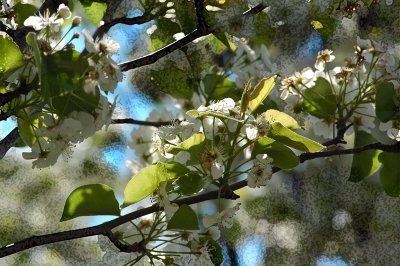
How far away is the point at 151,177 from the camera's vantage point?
2.71 feet

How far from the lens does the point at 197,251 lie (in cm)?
89

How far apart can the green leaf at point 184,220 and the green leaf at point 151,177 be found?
39mm

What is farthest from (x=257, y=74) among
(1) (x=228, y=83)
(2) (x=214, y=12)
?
(2) (x=214, y=12)

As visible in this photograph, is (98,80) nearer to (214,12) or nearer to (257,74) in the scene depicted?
(214,12)

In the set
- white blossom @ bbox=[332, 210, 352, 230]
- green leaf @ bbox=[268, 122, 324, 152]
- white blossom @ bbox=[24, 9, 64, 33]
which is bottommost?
white blossom @ bbox=[332, 210, 352, 230]

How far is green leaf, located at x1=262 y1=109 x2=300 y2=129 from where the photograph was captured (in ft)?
2.71

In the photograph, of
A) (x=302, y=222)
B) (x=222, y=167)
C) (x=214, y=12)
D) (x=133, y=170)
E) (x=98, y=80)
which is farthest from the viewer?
(x=302, y=222)

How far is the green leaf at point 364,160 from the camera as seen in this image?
1016 mm

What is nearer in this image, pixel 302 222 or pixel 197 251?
pixel 197 251

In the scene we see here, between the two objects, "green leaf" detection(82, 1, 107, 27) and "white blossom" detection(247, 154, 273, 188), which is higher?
"white blossom" detection(247, 154, 273, 188)

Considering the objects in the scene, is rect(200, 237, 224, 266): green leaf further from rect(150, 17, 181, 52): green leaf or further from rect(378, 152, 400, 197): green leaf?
rect(150, 17, 181, 52): green leaf

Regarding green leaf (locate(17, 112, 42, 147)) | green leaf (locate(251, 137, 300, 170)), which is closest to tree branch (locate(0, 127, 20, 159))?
green leaf (locate(17, 112, 42, 147))

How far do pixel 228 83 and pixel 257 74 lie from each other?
0.21 feet

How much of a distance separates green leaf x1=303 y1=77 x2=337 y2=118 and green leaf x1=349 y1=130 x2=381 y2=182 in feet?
A: 0.21
